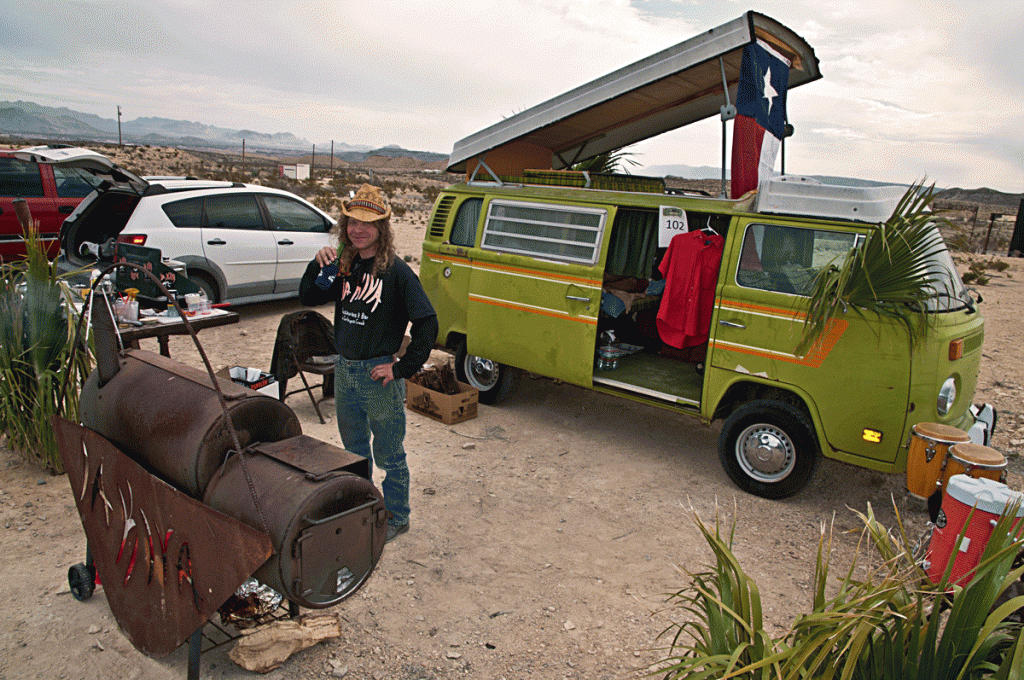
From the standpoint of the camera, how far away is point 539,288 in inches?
237

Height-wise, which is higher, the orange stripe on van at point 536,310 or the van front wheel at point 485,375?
the orange stripe on van at point 536,310

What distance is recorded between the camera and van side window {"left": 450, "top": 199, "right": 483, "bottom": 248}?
674cm

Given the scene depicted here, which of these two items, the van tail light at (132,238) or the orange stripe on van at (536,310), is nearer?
the orange stripe on van at (536,310)

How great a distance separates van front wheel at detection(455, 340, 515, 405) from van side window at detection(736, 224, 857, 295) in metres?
2.68

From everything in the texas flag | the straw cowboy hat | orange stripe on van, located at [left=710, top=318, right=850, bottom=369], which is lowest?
orange stripe on van, located at [left=710, top=318, right=850, bottom=369]

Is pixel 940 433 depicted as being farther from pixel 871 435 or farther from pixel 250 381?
pixel 250 381

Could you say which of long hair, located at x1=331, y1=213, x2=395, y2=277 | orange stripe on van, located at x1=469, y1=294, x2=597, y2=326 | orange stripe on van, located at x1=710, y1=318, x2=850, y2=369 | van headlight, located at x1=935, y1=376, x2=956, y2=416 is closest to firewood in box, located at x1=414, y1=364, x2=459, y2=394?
orange stripe on van, located at x1=469, y1=294, x2=597, y2=326

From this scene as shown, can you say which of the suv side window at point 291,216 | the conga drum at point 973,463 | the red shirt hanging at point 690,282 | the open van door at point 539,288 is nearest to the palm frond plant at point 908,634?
the conga drum at point 973,463

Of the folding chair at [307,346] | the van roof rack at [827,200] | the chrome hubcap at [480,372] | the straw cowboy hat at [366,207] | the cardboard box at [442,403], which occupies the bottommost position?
the cardboard box at [442,403]

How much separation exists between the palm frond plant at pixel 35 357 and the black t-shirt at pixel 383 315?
214 centimetres

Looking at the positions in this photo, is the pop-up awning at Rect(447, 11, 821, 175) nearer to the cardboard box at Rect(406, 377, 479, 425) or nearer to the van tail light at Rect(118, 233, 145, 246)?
the cardboard box at Rect(406, 377, 479, 425)

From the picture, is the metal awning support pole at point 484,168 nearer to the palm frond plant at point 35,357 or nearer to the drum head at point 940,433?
the palm frond plant at point 35,357

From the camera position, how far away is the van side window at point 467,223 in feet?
22.1

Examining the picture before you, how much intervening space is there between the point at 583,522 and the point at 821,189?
2935mm
